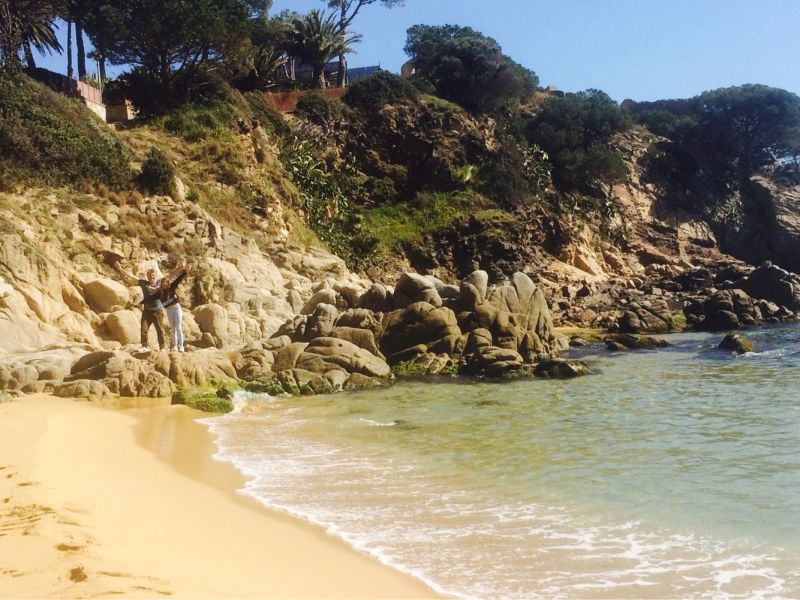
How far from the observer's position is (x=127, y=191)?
25.8m

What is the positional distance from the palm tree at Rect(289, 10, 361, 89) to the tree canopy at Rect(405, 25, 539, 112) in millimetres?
7616

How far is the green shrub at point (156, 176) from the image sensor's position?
1049 inches

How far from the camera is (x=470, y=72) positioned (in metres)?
50.8

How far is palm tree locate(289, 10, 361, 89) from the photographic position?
47.8 metres

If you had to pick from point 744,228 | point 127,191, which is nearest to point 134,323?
point 127,191

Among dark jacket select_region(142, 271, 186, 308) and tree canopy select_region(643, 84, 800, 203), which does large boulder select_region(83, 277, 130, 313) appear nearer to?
dark jacket select_region(142, 271, 186, 308)

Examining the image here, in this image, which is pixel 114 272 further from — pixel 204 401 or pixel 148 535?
pixel 148 535

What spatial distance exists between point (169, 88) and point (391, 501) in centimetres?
3257

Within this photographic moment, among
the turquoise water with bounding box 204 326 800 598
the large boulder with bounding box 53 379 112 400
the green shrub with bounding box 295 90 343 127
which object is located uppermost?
the green shrub with bounding box 295 90 343 127

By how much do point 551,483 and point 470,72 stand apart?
4682cm

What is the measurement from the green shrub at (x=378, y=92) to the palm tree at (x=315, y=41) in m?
3.33

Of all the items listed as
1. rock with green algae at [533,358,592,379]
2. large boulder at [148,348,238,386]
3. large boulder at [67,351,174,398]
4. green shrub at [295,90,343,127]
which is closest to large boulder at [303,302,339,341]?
large boulder at [148,348,238,386]

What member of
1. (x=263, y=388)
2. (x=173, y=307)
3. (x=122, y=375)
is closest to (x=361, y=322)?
(x=263, y=388)

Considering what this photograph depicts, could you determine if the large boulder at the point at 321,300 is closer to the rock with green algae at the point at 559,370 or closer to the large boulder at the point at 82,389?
the rock with green algae at the point at 559,370
